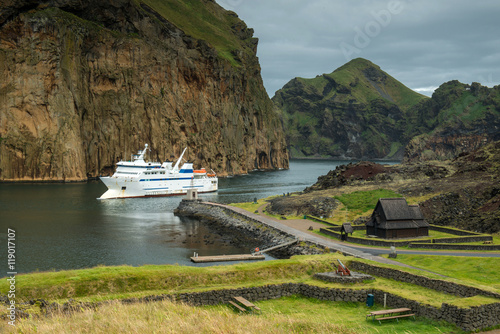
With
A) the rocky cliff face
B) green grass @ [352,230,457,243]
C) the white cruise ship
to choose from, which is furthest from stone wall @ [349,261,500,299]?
the rocky cliff face

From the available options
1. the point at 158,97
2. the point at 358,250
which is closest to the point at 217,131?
the point at 158,97

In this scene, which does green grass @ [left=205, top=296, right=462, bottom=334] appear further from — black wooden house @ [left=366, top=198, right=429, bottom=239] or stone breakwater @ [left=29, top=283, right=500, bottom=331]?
black wooden house @ [left=366, top=198, right=429, bottom=239]

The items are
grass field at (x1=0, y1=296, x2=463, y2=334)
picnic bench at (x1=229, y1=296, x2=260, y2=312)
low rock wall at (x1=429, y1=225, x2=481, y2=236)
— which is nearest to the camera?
grass field at (x1=0, y1=296, x2=463, y2=334)

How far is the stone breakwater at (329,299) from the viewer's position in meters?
19.1

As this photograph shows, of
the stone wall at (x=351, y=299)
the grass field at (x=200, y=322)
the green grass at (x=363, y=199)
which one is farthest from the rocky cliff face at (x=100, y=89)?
the grass field at (x=200, y=322)

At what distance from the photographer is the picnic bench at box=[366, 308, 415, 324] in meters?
20.6

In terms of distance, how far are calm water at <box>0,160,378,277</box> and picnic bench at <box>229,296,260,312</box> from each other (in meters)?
21.0

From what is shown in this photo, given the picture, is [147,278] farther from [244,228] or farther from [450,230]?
[244,228]

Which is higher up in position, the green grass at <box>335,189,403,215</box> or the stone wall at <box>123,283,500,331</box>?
the green grass at <box>335,189,403,215</box>

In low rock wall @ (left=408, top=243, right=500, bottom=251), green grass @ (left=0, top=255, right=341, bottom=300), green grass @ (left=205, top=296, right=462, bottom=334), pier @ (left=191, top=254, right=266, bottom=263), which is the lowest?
pier @ (left=191, top=254, right=266, bottom=263)

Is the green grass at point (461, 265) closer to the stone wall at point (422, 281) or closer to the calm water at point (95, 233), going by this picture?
the stone wall at point (422, 281)

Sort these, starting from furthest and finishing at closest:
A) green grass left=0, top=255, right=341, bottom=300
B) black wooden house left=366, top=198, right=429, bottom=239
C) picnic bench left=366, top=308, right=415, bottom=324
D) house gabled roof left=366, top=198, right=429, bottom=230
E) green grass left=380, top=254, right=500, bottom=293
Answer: house gabled roof left=366, top=198, right=429, bottom=230, black wooden house left=366, top=198, right=429, bottom=239, green grass left=380, top=254, right=500, bottom=293, green grass left=0, top=255, right=341, bottom=300, picnic bench left=366, top=308, right=415, bottom=324

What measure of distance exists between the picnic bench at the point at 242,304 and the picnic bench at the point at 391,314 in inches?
241

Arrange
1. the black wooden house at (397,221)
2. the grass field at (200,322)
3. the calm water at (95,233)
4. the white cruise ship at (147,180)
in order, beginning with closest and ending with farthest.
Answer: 1. the grass field at (200,322)
2. the calm water at (95,233)
3. the black wooden house at (397,221)
4. the white cruise ship at (147,180)
